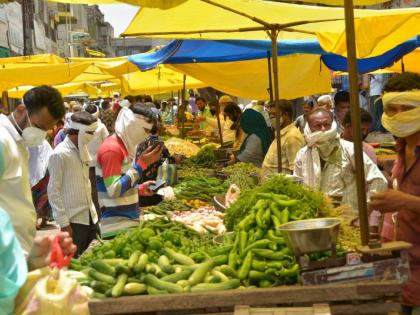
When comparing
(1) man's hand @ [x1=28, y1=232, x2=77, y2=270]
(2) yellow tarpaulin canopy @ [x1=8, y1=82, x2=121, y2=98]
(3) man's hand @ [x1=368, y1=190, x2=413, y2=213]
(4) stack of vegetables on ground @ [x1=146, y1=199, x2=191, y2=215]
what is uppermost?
(2) yellow tarpaulin canopy @ [x1=8, y1=82, x2=121, y2=98]

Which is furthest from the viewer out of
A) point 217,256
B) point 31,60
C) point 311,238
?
point 31,60

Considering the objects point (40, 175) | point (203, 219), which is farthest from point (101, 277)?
point (40, 175)

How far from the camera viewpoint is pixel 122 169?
6.72 m

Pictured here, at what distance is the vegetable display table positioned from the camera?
3746 millimetres

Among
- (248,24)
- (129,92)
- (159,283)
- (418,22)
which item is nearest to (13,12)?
(129,92)

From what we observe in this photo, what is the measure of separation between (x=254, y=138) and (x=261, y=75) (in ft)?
13.3

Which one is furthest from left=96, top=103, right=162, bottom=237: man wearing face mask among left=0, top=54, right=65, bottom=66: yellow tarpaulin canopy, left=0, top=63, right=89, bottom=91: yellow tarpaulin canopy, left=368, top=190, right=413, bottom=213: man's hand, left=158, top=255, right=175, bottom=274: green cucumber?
left=0, top=54, right=65, bottom=66: yellow tarpaulin canopy

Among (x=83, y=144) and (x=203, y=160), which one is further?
(x=203, y=160)

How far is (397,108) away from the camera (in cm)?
446

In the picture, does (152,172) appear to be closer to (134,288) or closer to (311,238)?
(134,288)

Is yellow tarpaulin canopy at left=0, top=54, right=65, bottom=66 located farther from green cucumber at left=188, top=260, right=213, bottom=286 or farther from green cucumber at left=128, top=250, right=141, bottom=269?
green cucumber at left=188, top=260, right=213, bottom=286

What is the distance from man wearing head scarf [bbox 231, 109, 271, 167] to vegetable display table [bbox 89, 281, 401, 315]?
7113mm

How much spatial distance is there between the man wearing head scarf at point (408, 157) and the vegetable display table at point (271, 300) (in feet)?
1.89

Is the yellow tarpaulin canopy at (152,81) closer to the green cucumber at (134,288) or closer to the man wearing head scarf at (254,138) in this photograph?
the man wearing head scarf at (254,138)
